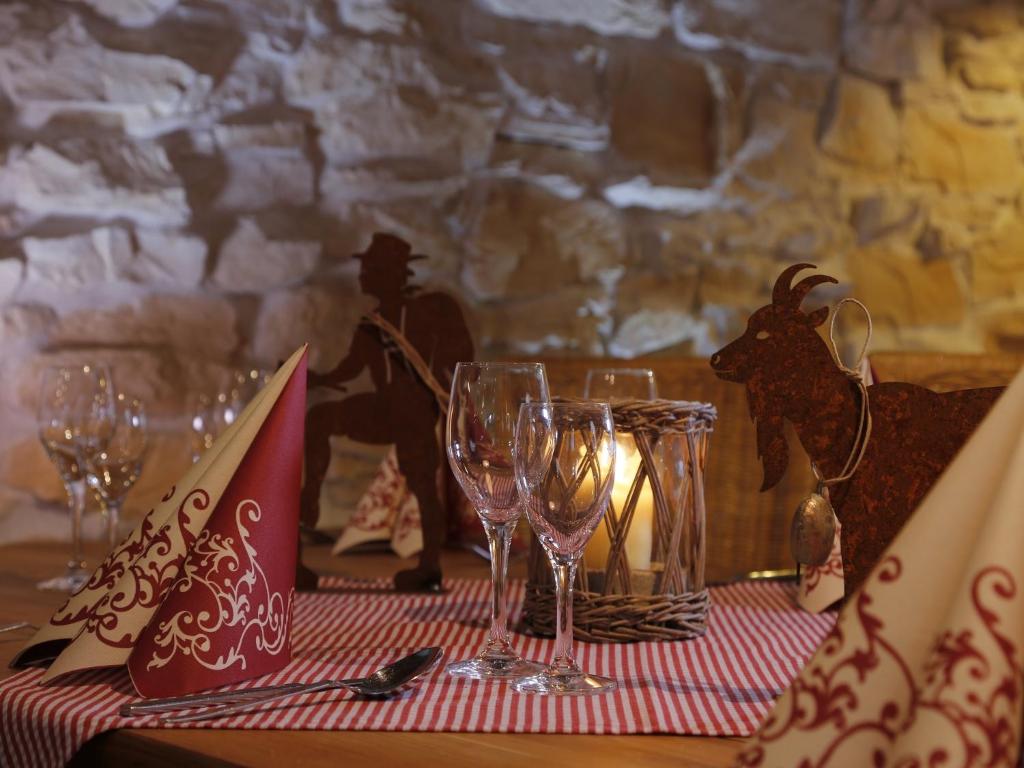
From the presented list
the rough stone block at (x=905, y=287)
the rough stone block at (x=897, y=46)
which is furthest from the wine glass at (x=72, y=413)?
the rough stone block at (x=897, y=46)

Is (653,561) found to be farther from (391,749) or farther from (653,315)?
(653,315)

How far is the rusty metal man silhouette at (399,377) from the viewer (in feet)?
4.08

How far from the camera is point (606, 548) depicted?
39.3 inches

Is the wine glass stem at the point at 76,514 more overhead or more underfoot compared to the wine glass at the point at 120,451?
more underfoot

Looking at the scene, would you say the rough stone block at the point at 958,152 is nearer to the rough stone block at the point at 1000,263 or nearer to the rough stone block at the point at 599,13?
the rough stone block at the point at 1000,263

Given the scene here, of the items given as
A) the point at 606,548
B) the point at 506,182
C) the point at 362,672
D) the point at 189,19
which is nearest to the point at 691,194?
the point at 506,182

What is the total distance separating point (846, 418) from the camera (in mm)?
792

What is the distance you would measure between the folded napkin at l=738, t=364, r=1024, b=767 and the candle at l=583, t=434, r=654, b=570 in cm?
48

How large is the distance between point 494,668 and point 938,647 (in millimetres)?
418

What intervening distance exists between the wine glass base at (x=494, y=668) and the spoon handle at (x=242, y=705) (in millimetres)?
111

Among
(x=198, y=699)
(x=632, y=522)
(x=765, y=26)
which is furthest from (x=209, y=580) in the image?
(x=765, y=26)

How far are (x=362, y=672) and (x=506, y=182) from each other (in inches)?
50.1

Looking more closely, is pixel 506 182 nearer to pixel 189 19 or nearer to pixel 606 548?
pixel 189 19

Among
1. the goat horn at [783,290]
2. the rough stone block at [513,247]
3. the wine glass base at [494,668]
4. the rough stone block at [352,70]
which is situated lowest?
the wine glass base at [494,668]
